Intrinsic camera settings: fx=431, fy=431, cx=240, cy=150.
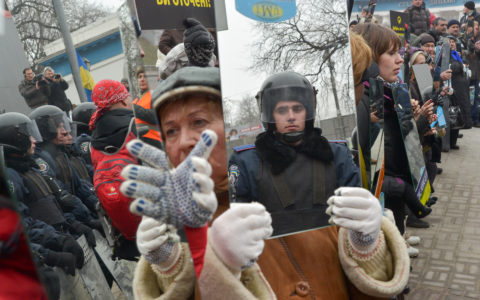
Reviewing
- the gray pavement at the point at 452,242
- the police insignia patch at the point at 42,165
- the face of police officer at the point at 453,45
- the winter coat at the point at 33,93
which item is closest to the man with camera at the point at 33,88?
the winter coat at the point at 33,93

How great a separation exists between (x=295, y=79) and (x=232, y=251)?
1.58ft

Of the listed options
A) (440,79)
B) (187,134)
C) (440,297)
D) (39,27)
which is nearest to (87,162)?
(39,27)

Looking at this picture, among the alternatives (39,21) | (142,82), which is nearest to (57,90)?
(39,21)

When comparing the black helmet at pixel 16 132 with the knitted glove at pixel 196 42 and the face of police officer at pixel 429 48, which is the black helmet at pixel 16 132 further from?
the face of police officer at pixel 429 48

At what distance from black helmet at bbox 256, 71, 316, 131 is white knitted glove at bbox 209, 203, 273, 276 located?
0.83 feet

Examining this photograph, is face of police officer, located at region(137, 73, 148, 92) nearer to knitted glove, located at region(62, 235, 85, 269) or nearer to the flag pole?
the flag pole

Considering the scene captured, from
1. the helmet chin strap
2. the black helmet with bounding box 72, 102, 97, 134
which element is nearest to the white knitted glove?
the helmet chin strap

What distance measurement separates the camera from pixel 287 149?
1134 mm

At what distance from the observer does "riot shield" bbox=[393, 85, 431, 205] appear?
8.91 ft

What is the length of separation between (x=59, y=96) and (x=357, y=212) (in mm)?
1367

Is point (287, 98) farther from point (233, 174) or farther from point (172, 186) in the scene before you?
point (172, 186)

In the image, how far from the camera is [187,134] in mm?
846

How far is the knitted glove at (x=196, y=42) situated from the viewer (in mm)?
836

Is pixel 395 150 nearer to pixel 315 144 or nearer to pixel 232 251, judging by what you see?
pixel 315 144
